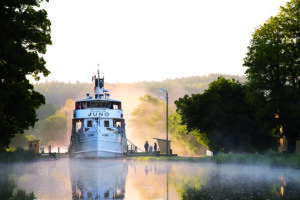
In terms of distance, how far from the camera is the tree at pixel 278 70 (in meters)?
43.1

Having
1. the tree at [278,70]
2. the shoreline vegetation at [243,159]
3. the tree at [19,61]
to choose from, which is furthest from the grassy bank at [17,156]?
the tree at [278,70]

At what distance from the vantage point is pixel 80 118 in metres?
63.0

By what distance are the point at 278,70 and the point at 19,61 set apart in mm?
25017

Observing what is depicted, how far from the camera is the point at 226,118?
5178cm

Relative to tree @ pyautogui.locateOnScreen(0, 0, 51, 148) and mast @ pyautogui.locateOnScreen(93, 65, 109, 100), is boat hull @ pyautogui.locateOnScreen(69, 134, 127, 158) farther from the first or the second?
tree @ pyautogui.locateOnScreen(0, 0, 51, 148)

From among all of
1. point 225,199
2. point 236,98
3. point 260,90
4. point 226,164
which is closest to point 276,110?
point 260,90

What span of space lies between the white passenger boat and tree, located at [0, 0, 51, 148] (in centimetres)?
3042

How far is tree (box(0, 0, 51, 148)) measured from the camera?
976 inches

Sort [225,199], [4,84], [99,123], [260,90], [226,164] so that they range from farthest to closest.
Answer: [99,123] < [260,90] < [226,164] < [4,84] < [225,199]

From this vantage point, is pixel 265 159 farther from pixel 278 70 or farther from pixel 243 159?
pixel 278 70

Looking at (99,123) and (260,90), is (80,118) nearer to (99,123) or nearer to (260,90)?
(99,123)

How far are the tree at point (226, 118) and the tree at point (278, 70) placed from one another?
530cm

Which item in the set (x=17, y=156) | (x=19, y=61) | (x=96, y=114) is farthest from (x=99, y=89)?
(x=19, y=61)

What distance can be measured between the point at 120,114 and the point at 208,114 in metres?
14.3
